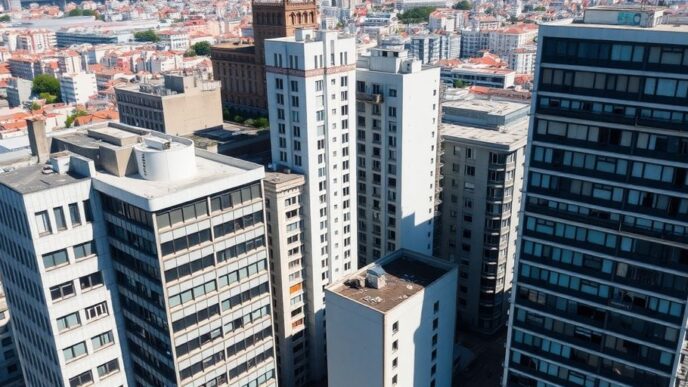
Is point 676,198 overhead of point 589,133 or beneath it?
beneath

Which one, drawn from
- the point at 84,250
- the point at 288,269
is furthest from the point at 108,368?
the point at 288,269

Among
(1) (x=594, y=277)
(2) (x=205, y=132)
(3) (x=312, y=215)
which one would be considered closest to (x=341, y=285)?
(3) (x=312, y=215)

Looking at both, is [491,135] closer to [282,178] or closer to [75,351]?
[282,178]

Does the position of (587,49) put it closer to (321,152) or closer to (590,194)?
(590,194)

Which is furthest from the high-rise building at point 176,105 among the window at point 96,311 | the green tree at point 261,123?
the window at point 96,311

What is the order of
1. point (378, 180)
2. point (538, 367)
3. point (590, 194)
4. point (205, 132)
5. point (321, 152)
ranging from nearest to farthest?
point (590, 194), point (538, 367), point (321, 152), point (378, 180), point (205, 132)

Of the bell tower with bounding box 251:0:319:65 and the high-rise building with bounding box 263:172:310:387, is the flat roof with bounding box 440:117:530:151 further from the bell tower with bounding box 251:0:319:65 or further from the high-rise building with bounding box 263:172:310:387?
the bell tower with bounding box 251:0:319:65
